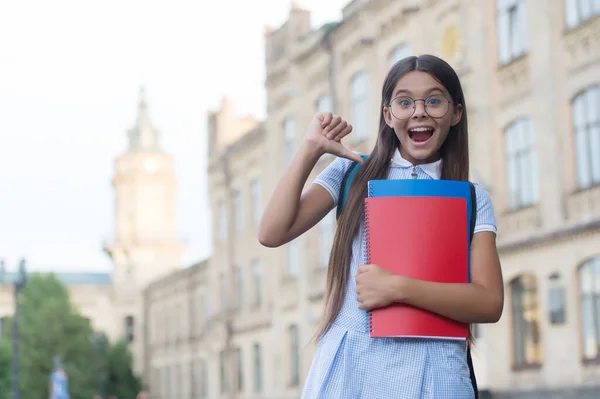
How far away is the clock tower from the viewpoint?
76125 millimetres

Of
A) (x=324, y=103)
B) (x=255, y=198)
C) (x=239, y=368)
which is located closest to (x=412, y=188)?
(x=324, y=103)

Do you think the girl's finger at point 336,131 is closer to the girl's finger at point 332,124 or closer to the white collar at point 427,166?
the girl's finger at point 332,124

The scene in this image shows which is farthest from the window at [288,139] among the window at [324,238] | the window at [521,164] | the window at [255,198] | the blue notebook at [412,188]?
the blue notebook at [412,188]

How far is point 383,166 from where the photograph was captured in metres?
3.35

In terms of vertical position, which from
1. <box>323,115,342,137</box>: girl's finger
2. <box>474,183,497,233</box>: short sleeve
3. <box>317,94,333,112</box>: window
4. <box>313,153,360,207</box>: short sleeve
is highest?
<box>317,94,333,112</box>: window

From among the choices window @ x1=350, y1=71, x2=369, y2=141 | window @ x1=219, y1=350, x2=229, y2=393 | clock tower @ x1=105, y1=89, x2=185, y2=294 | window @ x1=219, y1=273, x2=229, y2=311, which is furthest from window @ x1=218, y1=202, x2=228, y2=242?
clock tower @ x1=105, y1=89, x2=185, y2=294

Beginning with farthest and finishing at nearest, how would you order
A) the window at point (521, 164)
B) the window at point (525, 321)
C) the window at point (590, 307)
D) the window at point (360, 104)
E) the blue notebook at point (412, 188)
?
the window at point (360, 104) < the window at point (521, 164) < the window at point (525, 321) < the window at point (590, 307) < the blue notebook at point (412, 188)

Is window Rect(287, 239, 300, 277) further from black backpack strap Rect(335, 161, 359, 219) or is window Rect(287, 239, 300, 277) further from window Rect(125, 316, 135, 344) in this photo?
window Rect(125, 316, 135, 344)

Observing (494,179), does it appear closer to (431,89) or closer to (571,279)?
(571,279)

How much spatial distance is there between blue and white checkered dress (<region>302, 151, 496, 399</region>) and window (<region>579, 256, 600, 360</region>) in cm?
1795

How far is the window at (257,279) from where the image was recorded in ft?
134

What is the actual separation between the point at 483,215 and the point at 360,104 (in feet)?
91.7

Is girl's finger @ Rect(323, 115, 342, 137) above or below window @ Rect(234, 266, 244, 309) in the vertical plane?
below

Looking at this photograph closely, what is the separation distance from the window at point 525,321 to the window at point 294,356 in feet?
45.6
